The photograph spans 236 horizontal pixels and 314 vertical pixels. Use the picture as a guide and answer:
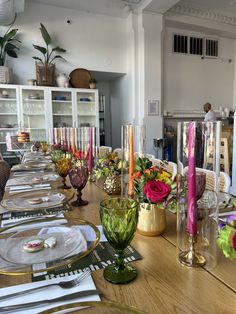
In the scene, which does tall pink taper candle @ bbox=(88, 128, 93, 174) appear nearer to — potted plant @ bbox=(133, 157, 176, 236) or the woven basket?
potted plant @ bbox=(133, 157, 176, 236)

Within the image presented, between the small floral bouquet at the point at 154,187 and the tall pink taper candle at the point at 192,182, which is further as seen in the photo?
the small floral bouquet at the point at 154,187

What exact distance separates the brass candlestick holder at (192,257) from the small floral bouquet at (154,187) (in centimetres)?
14

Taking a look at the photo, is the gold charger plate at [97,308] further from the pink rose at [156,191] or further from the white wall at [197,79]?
the white wall at [197,79]

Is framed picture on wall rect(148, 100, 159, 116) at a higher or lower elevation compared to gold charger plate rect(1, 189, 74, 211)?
higher

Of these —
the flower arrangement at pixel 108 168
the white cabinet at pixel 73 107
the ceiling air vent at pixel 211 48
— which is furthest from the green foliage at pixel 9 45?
the ceiling air vent at pixel 211 48

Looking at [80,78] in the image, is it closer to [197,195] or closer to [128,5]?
[128,5]

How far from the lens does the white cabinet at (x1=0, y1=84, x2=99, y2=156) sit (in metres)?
4.33

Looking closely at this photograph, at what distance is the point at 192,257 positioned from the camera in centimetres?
62

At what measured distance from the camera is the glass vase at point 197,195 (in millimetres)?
→ 616

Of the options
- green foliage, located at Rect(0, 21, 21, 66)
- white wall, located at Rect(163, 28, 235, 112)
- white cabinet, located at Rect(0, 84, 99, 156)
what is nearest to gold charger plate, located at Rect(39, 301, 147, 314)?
white cabinet, located at Rect(0, 84, 99, 156)

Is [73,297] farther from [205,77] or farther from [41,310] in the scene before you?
[205,77]

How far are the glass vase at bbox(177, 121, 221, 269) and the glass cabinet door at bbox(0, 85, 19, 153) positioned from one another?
13.9ft

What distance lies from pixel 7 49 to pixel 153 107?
2.86 m

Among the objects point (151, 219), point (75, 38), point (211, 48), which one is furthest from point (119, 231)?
point (211, 48)
